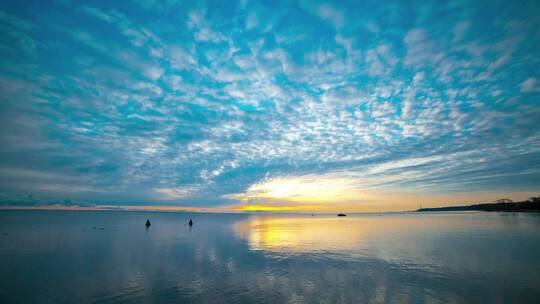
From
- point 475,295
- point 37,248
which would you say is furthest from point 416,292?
point 37,248

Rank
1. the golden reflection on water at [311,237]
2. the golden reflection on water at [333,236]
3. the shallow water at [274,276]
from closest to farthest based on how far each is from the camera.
Answer: the shallow water at [274,276]
the golden reflection on water at [333,236]
the golden reflection on water at [311,237]

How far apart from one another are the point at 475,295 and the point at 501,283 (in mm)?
5538

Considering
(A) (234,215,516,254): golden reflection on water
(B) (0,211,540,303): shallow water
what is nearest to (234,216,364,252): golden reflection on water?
(A) (234,215,516,254): golden reflection on water

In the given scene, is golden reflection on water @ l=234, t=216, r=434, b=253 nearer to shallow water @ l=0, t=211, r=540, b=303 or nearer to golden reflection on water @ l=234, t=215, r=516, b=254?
golden reflection on water @ l=234, t=215, r=516, b=254

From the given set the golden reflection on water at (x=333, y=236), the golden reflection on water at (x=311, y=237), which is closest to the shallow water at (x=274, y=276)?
the golden reflection on water at (x=333, y=236)

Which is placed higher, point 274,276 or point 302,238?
point 274,276

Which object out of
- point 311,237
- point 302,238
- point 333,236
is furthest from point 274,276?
point 333,236

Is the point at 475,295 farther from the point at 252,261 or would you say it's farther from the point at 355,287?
the point at 252,261

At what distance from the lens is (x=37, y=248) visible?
40750 mm

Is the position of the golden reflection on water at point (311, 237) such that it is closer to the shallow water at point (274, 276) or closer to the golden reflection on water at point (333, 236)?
the golden reflection on water at point (333, 236)

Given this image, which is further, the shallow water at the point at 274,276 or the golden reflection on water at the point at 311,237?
the golden reflection on water at the point at 311,237

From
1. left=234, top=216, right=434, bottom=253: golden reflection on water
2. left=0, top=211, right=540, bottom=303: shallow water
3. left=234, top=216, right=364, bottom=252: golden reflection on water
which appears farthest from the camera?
left=234, top=216, right=364, bottom=252: golden reflection on water

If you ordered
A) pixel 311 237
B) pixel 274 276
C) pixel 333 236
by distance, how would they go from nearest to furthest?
pixel 274 276 < pixel 311 237 < pixel 333 236

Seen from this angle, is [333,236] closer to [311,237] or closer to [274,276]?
[311,237]
